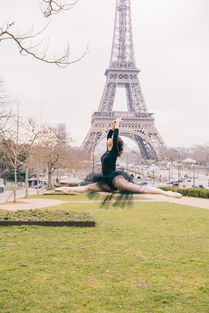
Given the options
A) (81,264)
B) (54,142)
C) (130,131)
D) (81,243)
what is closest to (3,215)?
(81,243)

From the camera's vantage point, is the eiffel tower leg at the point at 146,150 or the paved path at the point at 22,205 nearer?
the paved path at the point at 22,205

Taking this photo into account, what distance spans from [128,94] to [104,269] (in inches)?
3039

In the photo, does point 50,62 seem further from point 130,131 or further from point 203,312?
point 130,131

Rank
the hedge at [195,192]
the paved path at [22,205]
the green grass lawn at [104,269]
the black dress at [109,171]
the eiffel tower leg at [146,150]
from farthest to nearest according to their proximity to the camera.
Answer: the eiffel tower leg at [146,150] < the hedge at [195,192] < the paved path at [22,205] < the green grass lawn at [104,269] < the black dress at [109,171]

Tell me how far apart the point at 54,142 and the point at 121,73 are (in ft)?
136

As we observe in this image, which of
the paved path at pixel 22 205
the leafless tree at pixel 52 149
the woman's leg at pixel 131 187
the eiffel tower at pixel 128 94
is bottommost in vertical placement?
the paved path at pixel 22 205

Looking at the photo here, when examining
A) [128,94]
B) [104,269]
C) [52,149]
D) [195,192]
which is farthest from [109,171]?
[128,94]

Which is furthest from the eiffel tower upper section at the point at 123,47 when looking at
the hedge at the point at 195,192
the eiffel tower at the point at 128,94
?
the hedge at the point at 195,192

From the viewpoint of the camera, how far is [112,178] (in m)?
4.07

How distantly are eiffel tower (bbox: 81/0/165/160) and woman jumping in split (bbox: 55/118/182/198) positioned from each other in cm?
6901

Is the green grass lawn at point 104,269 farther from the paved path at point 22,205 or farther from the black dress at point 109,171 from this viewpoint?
the paved path at point 22,205

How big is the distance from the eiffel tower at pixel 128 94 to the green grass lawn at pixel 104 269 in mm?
57627

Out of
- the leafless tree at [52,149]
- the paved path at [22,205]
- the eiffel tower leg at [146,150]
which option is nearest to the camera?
the paved path at [22,205]

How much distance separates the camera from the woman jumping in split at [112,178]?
154 inches
